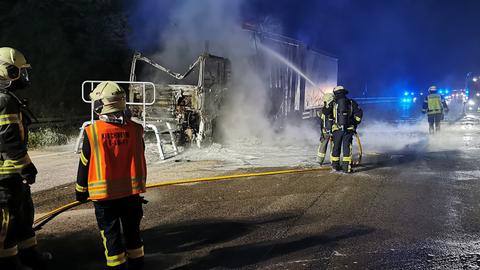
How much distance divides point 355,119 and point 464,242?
4060 millimetres

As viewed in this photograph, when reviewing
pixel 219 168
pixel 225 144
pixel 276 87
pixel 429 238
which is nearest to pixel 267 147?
pixel 225 144

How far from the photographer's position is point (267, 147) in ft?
37.8

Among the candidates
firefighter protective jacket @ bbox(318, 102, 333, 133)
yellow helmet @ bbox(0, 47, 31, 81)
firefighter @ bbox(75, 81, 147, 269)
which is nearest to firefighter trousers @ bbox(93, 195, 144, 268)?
firefighter @ bbox(75, 81, 147, 269)

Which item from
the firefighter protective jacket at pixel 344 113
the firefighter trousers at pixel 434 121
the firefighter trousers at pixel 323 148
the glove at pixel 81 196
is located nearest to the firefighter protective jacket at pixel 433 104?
the firefighter trousers at pixel 434 121

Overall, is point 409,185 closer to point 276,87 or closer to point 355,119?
point 355,119

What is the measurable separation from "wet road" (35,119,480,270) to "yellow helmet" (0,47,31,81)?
1.61 meters

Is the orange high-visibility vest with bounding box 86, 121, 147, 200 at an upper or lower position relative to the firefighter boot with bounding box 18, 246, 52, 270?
upper

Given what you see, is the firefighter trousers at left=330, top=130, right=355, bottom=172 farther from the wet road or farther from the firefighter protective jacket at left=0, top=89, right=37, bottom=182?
the firefighter protective jacket at left=0, top=89, right=37, bottom=182

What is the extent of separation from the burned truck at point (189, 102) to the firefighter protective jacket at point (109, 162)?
22.6 ft

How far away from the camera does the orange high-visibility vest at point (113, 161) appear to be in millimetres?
3172

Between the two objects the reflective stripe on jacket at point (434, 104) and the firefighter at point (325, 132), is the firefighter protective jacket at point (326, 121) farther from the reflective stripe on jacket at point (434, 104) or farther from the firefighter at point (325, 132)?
the reflective stripe on jacket at point (434, 104)

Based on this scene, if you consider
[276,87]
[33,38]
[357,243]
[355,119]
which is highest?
[33,38]

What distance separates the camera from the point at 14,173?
323 centimetres

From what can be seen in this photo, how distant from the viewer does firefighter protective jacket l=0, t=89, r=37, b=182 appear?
3.17 m
